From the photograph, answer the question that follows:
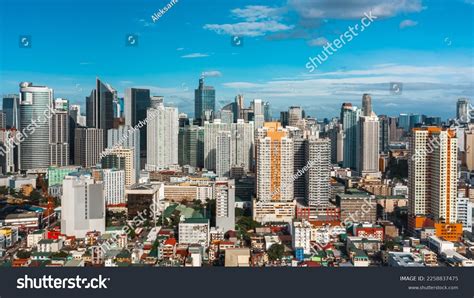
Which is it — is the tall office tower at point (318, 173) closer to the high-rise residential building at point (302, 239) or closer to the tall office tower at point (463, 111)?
the high-rise residential building at point (302, 239)

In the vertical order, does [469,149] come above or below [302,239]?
above

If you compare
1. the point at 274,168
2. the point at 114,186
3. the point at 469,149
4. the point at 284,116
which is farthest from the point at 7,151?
the point at 469,149

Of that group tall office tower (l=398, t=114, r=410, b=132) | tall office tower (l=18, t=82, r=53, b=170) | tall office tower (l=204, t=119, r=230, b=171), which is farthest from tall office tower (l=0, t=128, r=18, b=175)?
tall office tower (l=398, t=114, r=410, b=132)

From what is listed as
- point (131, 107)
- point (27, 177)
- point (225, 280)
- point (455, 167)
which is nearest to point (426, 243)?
point (455, 167)

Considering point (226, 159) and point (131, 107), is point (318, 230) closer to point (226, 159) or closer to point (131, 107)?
point (226, 159)

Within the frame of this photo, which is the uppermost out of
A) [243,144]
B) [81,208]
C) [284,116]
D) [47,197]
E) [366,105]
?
[366,105]

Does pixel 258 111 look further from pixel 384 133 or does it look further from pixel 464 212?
pixel 464 212
